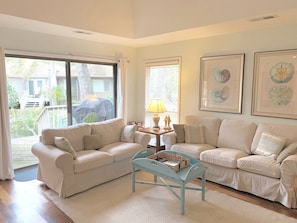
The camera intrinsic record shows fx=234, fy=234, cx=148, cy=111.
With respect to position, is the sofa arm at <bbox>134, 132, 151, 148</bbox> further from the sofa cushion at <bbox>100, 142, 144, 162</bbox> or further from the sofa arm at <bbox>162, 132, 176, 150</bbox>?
the sofa arm at <bbox>162, 132, 176, 150</bbox>

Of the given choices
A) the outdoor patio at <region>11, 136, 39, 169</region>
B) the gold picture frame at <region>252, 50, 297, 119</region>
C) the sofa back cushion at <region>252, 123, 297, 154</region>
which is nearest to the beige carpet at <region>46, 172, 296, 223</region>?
the sofa back cushion at <region>252, 123, 297, 154</region>

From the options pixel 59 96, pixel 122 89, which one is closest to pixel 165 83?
pixel 122 89

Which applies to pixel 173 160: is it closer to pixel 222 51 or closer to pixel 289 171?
pixel 289 171

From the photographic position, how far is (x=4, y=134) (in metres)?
3.64

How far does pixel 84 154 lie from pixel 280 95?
3141 millimetres

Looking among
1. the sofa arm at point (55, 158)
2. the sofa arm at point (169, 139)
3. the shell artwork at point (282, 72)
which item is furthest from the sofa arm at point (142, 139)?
the shell artwork at point (282, 72)

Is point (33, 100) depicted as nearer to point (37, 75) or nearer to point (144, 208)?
point (37, 75)

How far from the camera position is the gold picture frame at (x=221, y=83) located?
4043 mm

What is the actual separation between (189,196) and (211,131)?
1383 mm

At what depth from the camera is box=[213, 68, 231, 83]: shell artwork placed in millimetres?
4157

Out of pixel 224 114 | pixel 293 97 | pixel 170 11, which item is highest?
pixel 170 11

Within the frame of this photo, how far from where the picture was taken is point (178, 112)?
4.93m

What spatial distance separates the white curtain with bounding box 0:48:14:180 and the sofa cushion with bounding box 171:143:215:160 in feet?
8.73

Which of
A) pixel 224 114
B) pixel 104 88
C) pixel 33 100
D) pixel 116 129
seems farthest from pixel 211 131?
pixel 33 100
